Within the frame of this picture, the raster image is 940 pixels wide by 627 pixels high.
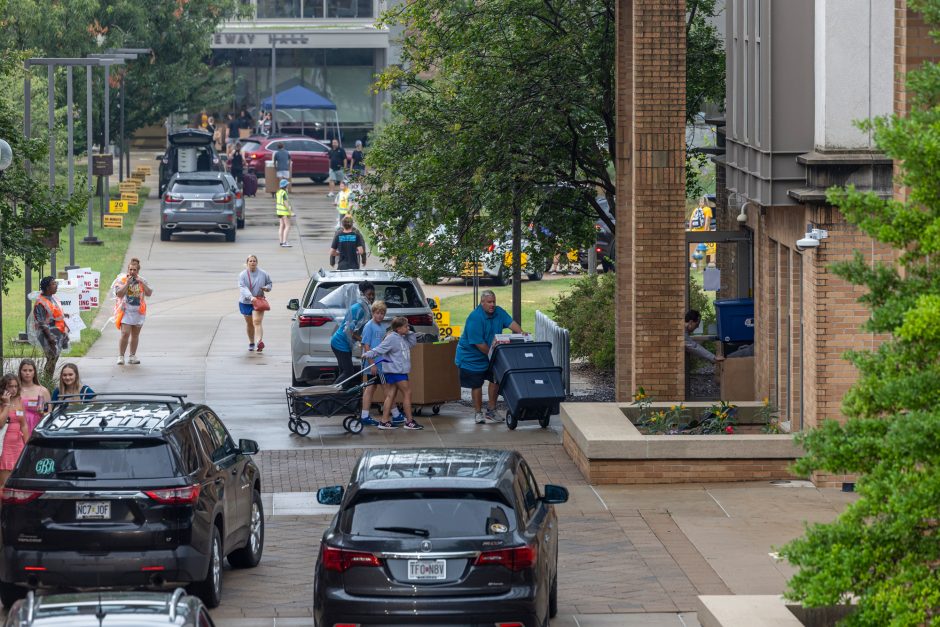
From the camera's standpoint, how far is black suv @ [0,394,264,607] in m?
12.0

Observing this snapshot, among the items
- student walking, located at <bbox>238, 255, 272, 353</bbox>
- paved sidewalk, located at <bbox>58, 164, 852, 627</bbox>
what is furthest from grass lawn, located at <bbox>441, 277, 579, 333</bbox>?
student walking, located at <bbox>238, 255, 272, 353</bbox>

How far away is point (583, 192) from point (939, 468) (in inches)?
643

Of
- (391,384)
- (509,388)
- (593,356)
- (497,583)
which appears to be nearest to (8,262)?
(391,384)

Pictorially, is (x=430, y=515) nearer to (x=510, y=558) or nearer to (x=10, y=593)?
(x=510, y=558)

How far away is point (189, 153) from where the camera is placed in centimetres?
5703

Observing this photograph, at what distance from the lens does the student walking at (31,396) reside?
15.4 metres

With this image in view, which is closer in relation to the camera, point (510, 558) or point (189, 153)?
point (510, 558)

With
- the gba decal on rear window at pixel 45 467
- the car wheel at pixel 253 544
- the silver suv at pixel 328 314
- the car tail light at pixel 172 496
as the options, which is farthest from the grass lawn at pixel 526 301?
the gba decal on rear window at pixel 45 467

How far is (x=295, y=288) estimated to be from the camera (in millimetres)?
37281

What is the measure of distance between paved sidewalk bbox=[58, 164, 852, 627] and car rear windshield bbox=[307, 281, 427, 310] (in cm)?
152

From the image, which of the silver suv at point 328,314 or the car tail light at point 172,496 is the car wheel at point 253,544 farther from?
the silver suv at point 328,314

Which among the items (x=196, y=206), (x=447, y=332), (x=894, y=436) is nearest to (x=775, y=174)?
(x=447, y=332)

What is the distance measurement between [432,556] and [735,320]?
511 inches

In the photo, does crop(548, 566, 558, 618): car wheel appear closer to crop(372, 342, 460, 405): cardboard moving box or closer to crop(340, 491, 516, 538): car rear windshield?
crop(340, 491, 516, 538): car rear windshield
